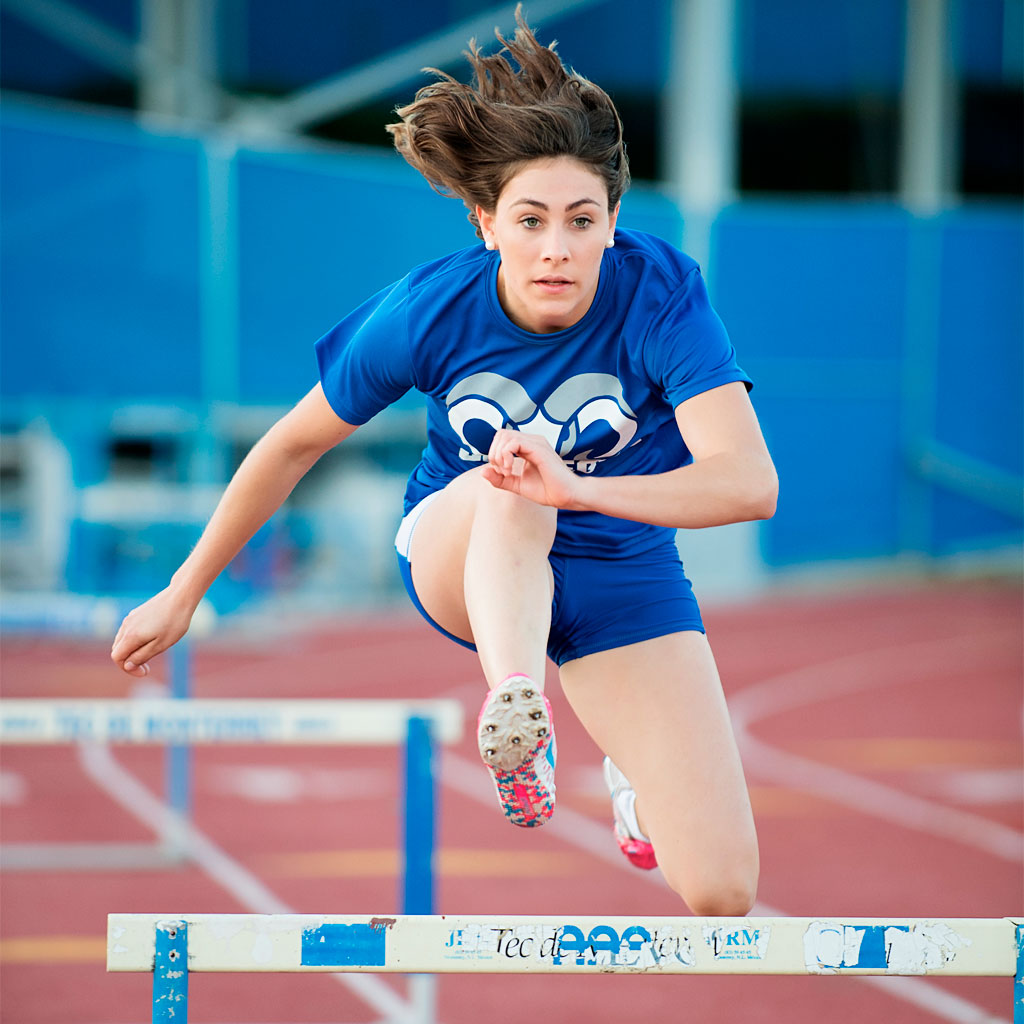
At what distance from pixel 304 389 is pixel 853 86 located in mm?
9140

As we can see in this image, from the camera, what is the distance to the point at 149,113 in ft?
45.9

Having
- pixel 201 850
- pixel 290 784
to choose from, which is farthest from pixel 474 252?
pixel 290 784

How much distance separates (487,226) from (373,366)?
33cm

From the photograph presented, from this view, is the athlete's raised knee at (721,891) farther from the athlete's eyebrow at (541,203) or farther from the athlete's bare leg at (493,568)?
the athlete's eyebrow at (541,203)

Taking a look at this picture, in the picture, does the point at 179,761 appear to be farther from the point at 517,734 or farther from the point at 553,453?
the point at 553,453

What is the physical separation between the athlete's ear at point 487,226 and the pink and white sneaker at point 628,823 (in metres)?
1.14

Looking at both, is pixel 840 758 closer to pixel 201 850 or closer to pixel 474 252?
pixel 201 850

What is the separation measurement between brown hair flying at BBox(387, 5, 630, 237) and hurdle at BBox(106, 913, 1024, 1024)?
4.10ft

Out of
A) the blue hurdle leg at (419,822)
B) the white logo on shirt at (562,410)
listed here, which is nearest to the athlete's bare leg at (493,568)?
the white logo on shirt at (562,410)

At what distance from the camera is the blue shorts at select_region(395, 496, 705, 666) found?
277cm

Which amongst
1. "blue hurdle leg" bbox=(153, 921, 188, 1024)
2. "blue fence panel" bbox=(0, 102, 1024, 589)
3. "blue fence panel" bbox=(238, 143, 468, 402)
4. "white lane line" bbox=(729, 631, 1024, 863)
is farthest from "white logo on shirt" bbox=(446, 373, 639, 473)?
"blue fence panel" bbox=(238, 143, 468, 402)

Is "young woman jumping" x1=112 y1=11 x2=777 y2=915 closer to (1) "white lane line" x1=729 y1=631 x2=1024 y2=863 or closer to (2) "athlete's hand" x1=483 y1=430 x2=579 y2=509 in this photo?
(2) "athlete's hand" x1=483 y1=430 x2=579 y2=509

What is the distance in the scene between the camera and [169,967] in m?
2.05

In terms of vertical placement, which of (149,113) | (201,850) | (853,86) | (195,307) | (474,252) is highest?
(853,86)
